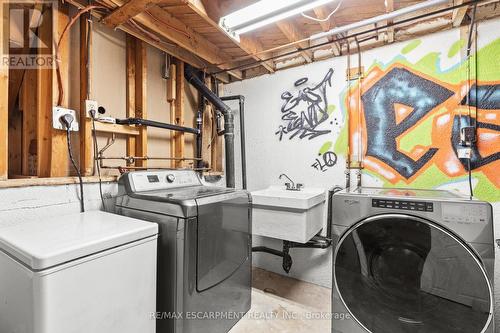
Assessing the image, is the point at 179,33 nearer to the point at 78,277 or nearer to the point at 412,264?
the point at 78,277

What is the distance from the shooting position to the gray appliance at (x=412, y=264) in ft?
3.58

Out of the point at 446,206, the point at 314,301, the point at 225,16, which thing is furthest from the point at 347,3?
the point at 314,301

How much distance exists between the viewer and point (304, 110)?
7.66 feet

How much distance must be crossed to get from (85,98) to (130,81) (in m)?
0.44

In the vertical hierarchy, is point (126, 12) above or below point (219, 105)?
above

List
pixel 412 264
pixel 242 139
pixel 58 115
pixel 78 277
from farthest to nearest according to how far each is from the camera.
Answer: pixel 242 139
pixel 58 115
pixel 412 264
pixel 78 277

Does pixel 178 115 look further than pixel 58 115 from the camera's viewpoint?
Yes

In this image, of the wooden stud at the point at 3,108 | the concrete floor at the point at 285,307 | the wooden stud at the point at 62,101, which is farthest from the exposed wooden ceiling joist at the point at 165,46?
the concrete floor at the point at 285,307

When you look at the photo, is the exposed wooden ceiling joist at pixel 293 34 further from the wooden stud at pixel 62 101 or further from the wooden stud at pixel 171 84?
the wooden stud at pixel 62 101

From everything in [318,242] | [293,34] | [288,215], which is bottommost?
[318,242]

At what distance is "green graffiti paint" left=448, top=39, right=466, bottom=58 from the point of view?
5.62 ft

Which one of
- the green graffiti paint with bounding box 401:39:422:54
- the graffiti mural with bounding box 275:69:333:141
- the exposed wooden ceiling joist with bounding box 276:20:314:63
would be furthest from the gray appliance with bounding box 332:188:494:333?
the exposed wooden ceiling joist with bounding box 276:20:314:63

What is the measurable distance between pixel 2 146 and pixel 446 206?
7.59 feet

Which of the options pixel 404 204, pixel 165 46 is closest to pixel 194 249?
pixel 404 204
